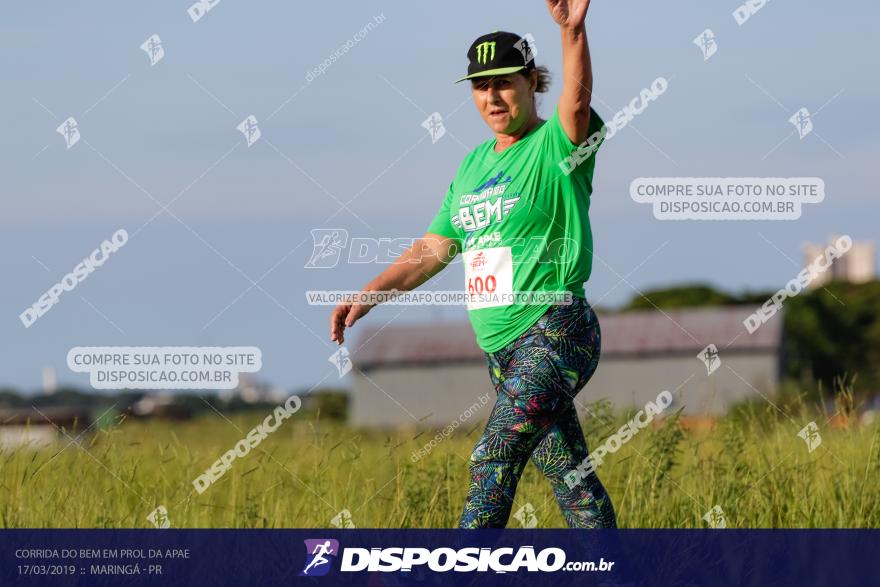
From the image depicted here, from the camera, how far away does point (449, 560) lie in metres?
4.76

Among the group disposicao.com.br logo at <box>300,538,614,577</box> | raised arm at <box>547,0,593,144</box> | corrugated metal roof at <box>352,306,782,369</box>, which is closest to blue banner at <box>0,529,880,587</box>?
disposicao.com.br logo at <box>300,538,614,577</box>

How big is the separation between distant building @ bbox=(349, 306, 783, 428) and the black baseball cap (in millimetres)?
29779

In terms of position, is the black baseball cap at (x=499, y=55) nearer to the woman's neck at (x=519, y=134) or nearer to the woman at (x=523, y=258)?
the woman at (x=523, y=258)

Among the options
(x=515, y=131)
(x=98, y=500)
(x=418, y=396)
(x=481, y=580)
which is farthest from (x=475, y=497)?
(x=418, y=396)

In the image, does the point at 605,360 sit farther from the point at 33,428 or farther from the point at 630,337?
the point at 33,428

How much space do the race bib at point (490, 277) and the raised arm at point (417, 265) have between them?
374 mm

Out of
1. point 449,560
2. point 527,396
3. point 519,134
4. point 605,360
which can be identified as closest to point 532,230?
point 519,134

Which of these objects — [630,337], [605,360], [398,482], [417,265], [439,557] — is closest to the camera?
[439,557]

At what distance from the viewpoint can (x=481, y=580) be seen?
4.78 m

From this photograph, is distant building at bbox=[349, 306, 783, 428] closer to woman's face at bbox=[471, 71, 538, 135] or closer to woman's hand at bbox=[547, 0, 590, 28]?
woman's face at bbox=[471, 71, 538, 135]

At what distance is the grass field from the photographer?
5.93 meters

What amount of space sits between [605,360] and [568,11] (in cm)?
3485

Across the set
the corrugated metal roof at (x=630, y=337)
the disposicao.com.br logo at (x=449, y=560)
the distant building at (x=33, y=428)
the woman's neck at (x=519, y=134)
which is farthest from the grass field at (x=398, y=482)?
the corrugated metal roof at (x=630, y=337)

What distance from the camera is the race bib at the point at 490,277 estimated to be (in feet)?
15.3
